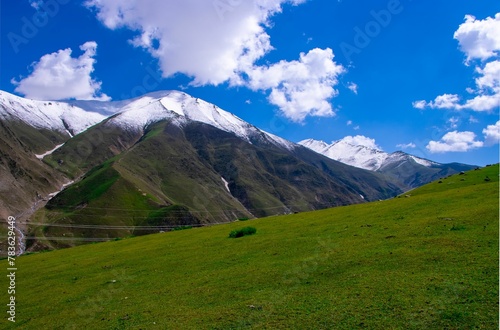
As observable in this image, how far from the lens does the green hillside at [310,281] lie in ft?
41.1

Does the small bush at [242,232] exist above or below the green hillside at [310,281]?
above

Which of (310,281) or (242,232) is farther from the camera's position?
(242,232)

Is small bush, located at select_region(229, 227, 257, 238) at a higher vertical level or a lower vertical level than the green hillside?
higher

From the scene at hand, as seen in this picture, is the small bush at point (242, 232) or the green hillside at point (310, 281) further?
the small bush at point (242, 232)

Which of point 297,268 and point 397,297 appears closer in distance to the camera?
point 397,297

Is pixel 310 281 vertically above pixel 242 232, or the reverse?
pixel 242 232

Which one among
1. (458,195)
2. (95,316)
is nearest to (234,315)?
(95,316)

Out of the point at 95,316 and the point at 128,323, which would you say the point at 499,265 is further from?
the point at 95,316

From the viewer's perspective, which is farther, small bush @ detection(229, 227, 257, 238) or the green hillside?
small bush @ detection(229, 227, 257, 238)

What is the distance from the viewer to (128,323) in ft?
49.3

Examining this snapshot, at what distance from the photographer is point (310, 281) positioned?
53.3 feet

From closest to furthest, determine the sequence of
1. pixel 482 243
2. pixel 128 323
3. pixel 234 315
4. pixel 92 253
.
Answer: pixel 234 315 → pixel 128 323 → pixel 482 243 → pixel 92 253

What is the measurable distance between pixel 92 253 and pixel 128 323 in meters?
23.5

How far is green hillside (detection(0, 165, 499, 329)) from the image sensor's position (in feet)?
41.1
